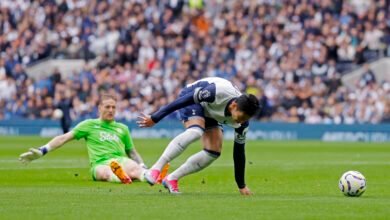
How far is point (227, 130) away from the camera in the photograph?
41.6 m

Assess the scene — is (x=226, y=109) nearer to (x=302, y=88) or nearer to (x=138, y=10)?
(x=302, y=88)

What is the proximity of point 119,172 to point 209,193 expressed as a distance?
8.51ft

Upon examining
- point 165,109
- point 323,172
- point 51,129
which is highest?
point 165,109

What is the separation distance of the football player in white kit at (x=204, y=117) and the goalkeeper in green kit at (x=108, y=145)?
3.37 metres

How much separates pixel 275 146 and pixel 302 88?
22.0 ft

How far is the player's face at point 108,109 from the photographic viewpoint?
18359mm

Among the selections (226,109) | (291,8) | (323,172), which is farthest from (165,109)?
(291,8)

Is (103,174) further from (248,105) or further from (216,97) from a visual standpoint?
(248,105)

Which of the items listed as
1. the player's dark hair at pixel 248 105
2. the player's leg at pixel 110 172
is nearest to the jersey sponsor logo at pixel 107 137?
the player's leg at pixel 110 172

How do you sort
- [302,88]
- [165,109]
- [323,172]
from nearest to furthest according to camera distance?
[165,109]
[323,172]
[302,88]

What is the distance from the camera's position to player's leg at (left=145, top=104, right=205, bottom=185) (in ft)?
47.6

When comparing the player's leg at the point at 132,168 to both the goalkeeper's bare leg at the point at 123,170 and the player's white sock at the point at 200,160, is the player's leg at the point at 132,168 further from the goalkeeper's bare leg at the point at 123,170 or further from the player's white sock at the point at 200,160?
the player's white sock at the point at 200,160

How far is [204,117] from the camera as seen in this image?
1483 centimetres

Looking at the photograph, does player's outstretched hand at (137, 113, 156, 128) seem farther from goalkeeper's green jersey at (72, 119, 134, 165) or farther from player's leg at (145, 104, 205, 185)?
goalkeeper's green jersey at (72, 119, 134, 165)
